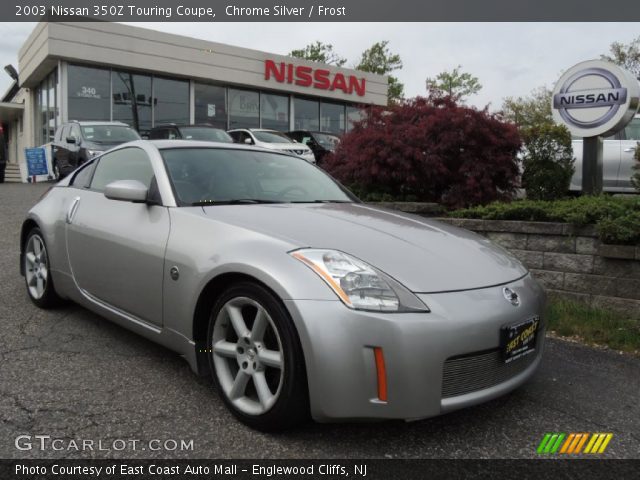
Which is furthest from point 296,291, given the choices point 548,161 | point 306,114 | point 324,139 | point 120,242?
point 306,114

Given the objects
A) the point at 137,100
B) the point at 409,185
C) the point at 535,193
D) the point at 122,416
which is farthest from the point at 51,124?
the point at 122,416

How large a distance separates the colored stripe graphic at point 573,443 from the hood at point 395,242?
2.41ft

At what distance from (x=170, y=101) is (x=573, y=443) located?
1926 centimetres

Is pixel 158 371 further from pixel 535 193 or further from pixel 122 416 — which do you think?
pixel 535 193

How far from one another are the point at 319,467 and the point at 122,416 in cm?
100

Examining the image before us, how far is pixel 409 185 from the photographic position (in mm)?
6637

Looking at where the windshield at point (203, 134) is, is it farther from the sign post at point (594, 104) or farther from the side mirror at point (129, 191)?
the side mirror at point (129, 191)

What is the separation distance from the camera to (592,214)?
4484mm

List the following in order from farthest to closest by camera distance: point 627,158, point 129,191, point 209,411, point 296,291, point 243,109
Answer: point 243,109 < point 627,158 < point 129,191 < point 209,411 < point 296,291

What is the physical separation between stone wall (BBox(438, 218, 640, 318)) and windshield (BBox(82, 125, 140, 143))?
9.62 meters

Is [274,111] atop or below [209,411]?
atop

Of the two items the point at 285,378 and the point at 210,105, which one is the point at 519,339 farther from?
the point at 210,105

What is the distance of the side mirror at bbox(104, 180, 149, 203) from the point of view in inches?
123

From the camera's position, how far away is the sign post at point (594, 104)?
19.0ft
